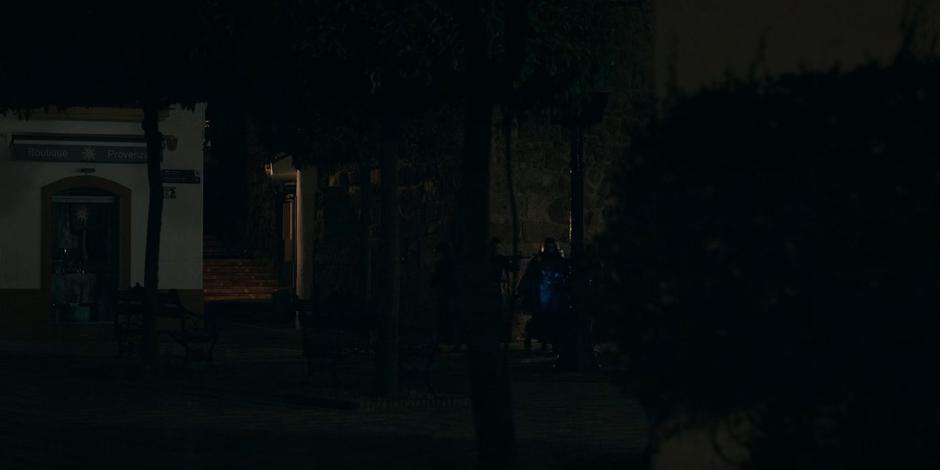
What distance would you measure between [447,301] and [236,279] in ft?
46.7

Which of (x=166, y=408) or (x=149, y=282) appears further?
(x=149, y=282)

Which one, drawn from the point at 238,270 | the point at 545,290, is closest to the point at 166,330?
the point at 545,290

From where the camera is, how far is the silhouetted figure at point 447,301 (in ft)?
83.5

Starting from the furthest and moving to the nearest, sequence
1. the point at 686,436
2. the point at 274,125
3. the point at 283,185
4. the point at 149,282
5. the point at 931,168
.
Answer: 1. the point at 283,185
2. the point at 274,125
3. the point at 149,282
4. the point at 686,436
5. the point at 931,168

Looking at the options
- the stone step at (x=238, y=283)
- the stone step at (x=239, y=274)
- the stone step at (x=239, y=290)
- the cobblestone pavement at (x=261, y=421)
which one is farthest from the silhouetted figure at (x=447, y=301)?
the stone step at (x=239, y=274)

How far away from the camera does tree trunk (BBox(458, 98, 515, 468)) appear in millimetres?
9891

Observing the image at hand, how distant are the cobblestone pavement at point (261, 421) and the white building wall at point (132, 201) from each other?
541 cm

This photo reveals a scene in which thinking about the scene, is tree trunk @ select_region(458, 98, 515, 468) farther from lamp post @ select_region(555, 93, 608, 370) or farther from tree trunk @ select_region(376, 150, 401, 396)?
A: lamp post @ select_region(555, 93, 608, 370)

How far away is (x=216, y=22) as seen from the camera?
1547 centimetres

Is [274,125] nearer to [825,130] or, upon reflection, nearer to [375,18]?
[375,18]

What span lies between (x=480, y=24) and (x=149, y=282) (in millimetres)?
10112

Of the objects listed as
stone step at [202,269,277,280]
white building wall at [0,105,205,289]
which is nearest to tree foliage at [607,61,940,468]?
white building wall at [0,105,205,289]

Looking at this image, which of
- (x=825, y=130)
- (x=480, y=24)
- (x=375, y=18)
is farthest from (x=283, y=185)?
(x=825, y=130)

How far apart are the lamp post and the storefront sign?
8341 millimetres
